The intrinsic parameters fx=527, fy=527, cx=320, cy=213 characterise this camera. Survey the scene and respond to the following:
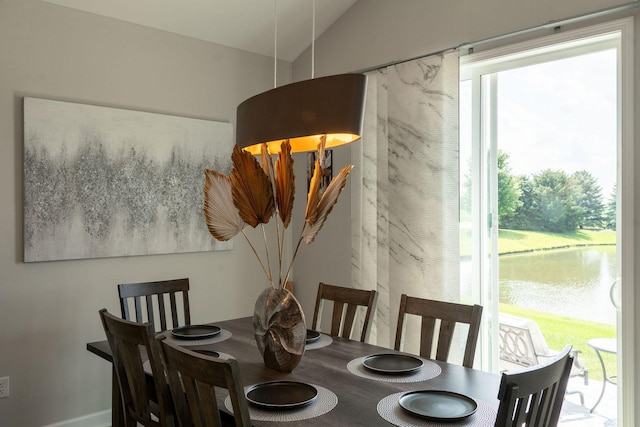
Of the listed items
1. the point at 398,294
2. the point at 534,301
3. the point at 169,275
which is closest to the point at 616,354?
the point at 534,301

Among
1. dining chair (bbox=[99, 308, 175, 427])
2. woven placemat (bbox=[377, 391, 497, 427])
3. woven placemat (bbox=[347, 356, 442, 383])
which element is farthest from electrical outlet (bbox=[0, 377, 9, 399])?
woven placemat (bbox=[377, 391, 497, 427])

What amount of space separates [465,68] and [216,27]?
1.71m

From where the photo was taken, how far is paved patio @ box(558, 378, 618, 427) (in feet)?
8.50

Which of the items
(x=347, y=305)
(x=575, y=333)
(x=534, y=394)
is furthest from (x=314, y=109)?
(x=575, y=333)

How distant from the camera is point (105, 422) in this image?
3.28 metres

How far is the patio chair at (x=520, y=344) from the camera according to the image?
2895mm

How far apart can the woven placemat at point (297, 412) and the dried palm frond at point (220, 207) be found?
24.6 inches

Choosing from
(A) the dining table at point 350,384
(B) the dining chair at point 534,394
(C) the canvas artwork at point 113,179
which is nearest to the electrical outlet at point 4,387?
(C) the canvas artwork at point 113,179

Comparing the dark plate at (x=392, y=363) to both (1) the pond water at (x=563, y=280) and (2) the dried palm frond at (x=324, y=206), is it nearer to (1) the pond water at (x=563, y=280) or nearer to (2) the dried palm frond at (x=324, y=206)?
(2) the dried palm frond at (x=324, y=206)

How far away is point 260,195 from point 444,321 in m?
1.03

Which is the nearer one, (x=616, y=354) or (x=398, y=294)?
(x=616, y=354)

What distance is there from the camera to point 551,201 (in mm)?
2852

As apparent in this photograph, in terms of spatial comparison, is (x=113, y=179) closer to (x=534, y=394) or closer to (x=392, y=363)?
(x=392, y=363)

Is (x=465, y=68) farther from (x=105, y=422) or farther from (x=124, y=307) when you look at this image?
(x=105, y=422)
